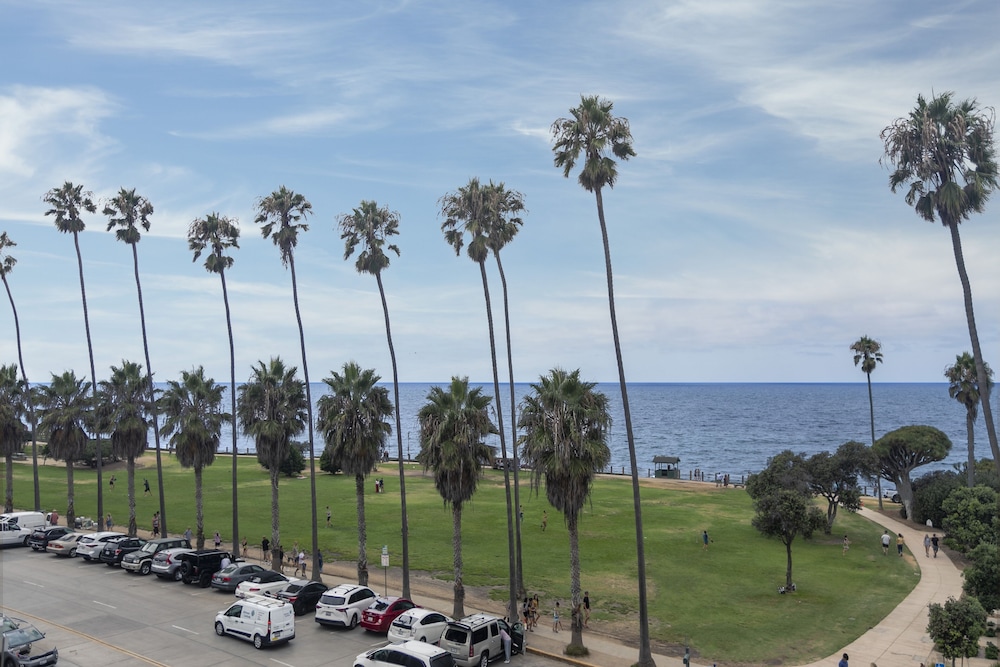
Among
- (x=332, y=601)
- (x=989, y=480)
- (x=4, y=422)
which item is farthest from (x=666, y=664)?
(x=4, y=422)

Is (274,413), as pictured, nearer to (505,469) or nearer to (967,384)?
(505,469)

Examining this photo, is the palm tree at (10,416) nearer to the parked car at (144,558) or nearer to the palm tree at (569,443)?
the parked car at (144,558)

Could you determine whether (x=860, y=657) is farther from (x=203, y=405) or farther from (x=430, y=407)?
(x=203, y=405)

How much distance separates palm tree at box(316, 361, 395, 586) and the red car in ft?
20.2

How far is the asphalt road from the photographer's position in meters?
26.5

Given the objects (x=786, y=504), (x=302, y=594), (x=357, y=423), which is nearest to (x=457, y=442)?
(x=357, y=423)

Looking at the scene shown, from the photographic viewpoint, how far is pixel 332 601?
31.1m

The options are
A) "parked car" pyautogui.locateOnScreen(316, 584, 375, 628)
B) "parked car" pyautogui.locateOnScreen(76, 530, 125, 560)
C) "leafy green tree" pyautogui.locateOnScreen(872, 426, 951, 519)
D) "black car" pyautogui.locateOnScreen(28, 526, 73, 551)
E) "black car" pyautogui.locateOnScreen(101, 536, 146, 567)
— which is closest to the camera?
"parked car" pyautogui.locateOnScreen(316, 584, 375, 628)

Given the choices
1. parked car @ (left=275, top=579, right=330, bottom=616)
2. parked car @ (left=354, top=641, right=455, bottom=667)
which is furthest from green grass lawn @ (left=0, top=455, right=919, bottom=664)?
parked car @ (left=354, top=641, right=455, bottom=667)

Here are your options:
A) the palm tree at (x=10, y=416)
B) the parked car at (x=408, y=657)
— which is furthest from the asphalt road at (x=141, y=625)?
the palm tree at (x=10, y=416)

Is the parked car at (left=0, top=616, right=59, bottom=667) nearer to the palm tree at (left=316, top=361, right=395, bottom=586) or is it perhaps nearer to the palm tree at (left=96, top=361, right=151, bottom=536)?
the palm tree at (left=316, top=361, right=395, bottom=586)

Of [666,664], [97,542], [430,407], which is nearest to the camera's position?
[666,664]

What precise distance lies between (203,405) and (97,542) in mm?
9964

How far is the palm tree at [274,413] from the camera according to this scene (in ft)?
135
